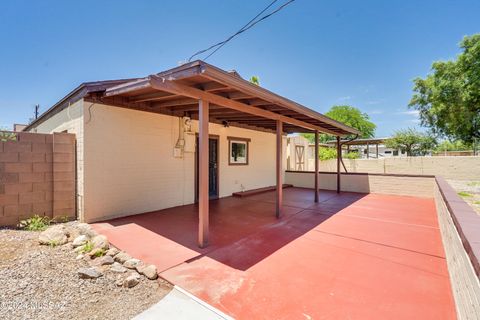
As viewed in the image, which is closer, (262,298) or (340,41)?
(262,298)

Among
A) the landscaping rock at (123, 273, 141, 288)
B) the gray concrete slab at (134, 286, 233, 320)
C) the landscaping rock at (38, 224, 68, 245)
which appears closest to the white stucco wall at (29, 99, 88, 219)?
the landscaping rock at (38, 224, 68, 245)

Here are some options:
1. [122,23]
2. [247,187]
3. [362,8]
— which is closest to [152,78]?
[122,23]

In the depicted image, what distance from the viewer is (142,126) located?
571 cm

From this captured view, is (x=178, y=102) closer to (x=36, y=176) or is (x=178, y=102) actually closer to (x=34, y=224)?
(x=36, y=176)

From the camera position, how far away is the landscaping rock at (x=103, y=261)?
3060mm

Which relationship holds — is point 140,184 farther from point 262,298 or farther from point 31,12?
point 31,12

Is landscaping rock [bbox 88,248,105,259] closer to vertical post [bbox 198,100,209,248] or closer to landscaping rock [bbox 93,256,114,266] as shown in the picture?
landscaping rock [bbox 93,256,114,266]

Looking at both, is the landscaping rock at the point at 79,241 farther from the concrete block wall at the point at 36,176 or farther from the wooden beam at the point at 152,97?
the wooden beam at the point at 152,97

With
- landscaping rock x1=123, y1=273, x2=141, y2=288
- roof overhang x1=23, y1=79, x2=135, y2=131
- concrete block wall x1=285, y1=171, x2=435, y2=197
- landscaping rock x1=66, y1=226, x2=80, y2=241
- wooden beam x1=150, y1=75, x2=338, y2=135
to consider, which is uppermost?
roof overhang x1=23, y1=79, x2=135, y2=131

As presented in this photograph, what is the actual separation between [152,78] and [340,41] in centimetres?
992

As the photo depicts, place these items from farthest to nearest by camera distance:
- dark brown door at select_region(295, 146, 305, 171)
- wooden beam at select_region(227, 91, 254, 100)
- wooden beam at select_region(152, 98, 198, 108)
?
dark brown door at select_region(295, 146, 305, 171) → wooden beam at select_region(152, 98, 198, 108) → wooden beam at select_region(227, 91, 254, 100)

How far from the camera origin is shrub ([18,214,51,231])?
4.42 meters

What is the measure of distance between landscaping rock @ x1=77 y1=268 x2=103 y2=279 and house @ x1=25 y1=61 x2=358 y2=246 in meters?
1.43

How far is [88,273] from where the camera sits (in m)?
2.72
